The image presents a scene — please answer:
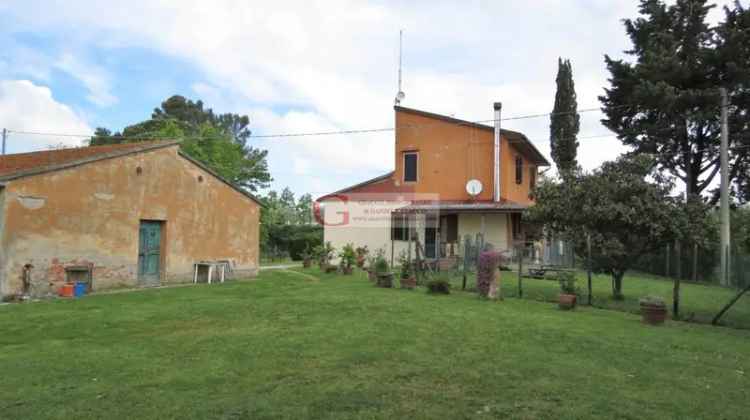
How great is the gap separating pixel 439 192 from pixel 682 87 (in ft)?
44.1

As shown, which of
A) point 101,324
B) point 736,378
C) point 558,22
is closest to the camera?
point 736,378

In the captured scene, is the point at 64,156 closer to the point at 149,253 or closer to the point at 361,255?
the point at 149,253

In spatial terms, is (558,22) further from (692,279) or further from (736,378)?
(692,279)

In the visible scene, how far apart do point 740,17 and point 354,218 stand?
20623 mm

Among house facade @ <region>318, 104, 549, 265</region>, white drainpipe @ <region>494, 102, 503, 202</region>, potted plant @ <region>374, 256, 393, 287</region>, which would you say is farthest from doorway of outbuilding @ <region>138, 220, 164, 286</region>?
white drainpipe @ <region>494, 102, 503, 202</region>

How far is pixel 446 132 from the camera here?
23484 mm

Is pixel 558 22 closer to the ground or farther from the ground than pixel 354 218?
farther from the ground

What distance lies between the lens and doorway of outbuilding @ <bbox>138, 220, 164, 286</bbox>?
14836mm

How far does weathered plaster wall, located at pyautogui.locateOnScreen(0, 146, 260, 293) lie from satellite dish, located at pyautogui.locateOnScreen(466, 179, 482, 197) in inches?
384

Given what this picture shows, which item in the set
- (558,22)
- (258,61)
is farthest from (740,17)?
(258,61)

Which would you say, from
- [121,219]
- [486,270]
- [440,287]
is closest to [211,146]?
[121,219]

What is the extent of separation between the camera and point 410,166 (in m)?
24.3

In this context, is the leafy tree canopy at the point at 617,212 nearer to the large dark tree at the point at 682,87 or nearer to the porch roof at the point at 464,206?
the porch roof at the point at 464,206

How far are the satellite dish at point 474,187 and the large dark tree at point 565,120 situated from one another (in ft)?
25.6
